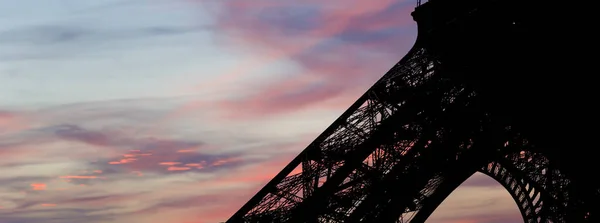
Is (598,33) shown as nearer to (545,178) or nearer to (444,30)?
(444,30)

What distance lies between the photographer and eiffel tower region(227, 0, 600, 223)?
104 feet

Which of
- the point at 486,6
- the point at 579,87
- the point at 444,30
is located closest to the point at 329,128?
the point at 444,30

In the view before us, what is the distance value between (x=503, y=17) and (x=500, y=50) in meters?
1.19

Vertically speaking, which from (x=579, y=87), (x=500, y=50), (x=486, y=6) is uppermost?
(x=486, y=6)

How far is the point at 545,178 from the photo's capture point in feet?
164

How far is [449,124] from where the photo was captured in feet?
135

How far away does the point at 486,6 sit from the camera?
35.8 metres

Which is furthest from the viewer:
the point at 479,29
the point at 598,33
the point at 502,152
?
the point at 502,152

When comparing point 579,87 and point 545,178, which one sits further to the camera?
point 545,178

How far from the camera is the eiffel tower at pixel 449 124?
104 feet

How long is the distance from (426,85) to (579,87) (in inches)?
449

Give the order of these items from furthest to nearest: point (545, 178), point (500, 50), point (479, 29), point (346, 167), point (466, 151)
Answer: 1. point (545, 178)
2. point (466, 151)
3. point (346, 167)
4. point (479, 29)
5. point (500, 50)

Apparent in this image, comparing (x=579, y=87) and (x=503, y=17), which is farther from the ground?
(x=503, y=17)

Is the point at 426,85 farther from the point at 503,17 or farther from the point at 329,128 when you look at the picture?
the point at 503,17
